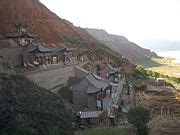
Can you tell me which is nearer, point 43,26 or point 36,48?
point 36,48

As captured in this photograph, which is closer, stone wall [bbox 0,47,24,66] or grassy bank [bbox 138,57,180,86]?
stone wall [bbox 0,47,24,66]

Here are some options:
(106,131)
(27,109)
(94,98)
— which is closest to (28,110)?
(27,109)

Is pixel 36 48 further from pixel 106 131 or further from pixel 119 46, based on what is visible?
pixel 119 46

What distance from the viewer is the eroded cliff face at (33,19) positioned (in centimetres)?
8781

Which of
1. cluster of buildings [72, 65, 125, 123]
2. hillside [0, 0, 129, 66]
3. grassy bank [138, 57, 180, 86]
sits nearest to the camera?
cluster of buildings [72, 65, 125, 123]

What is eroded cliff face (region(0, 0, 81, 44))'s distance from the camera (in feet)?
288

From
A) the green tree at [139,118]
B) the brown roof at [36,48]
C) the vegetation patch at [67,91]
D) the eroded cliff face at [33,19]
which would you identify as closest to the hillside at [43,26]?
the eroded cliff face at [33,19]

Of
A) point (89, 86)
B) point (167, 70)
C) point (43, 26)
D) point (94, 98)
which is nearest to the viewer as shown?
point (94, 98)

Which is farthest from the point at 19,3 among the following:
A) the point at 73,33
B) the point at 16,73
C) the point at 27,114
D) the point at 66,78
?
the point at 27,114

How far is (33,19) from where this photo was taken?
A: 9431cm

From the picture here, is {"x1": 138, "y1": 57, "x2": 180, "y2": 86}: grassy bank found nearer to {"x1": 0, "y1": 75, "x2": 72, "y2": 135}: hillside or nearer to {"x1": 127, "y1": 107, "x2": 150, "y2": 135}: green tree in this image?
{"x1": 127, "y1": 107, "x2": 150, "y2": 135}: green tree

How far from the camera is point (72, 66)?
53.0m

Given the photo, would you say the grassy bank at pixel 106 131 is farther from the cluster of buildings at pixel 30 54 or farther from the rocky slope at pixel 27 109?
the cluster of buildings at pixel 30 54

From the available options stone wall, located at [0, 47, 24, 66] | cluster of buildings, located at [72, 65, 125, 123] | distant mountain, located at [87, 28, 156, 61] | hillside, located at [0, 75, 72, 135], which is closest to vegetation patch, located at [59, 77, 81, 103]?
cluster of buildings, located at [72, 65, 125, 123]
